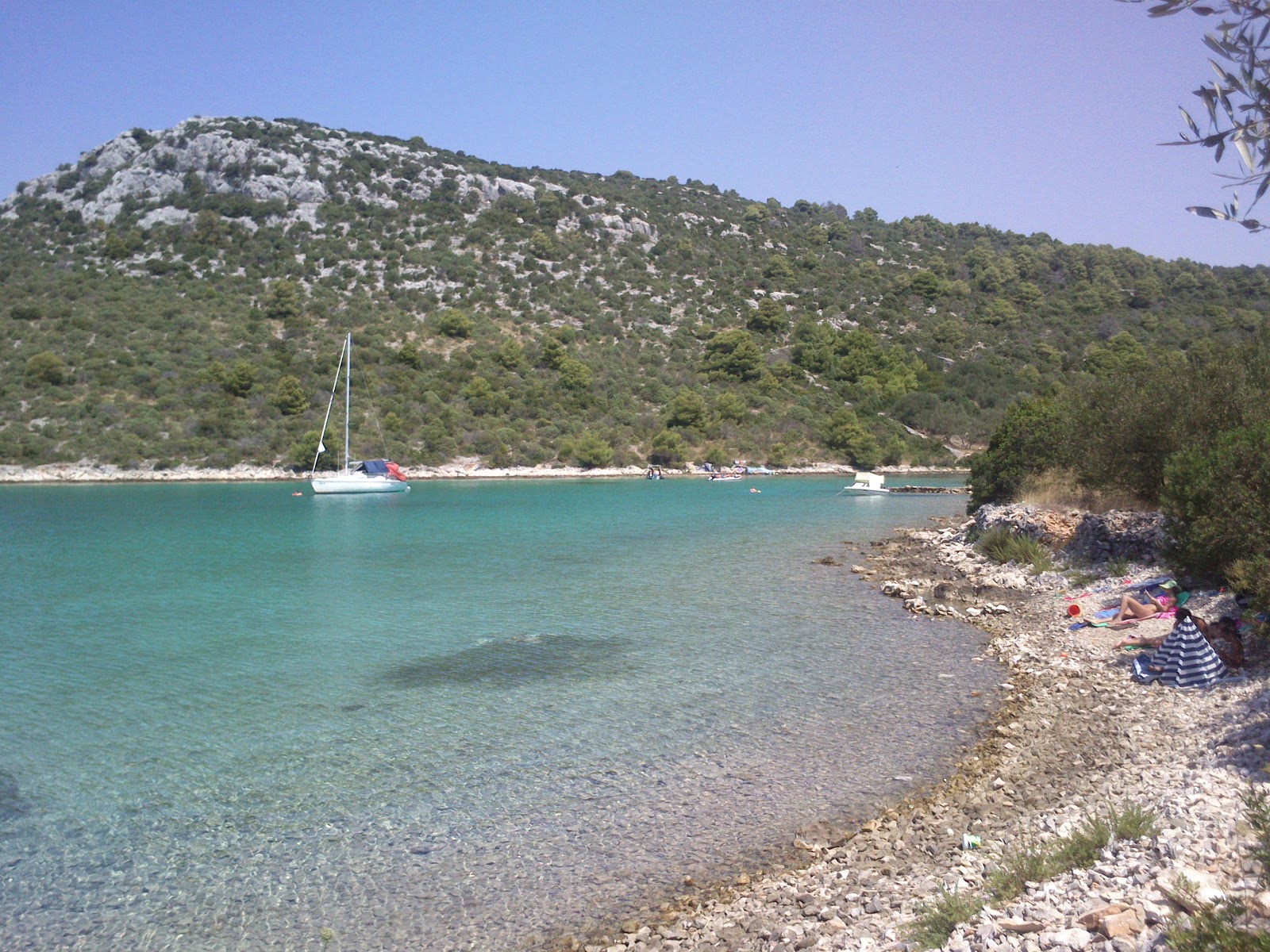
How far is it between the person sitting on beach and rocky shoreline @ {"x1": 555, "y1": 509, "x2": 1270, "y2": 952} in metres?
1.07

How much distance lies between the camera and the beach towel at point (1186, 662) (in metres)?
9.54

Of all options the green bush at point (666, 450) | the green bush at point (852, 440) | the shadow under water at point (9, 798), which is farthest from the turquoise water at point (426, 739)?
the green bush at point (852, 440)

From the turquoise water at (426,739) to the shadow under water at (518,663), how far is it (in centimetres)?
8

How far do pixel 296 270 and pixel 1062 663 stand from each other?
235 feet

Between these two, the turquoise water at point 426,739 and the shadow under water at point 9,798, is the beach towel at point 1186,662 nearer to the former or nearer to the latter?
the turquoise water at point 426,739

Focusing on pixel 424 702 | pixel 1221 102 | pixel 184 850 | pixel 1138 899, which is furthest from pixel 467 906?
pixel 1221 102

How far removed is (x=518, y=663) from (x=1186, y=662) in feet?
27.5

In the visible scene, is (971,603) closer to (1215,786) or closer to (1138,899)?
(1215,786)

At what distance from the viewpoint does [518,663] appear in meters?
13.1

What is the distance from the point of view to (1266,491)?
10844 mm

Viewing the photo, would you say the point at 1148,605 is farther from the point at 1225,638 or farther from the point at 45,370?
the point at 45,370

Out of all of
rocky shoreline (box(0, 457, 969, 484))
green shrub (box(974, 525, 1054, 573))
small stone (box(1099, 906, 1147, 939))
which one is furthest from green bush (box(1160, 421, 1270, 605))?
rocky shoreline (box(0, 457, 969, 484))

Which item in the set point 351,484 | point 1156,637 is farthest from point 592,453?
point 1156,637

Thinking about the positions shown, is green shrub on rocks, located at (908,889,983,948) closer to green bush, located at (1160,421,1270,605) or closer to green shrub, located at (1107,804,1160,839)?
green shrub, located at (1107,804,1160,839)
